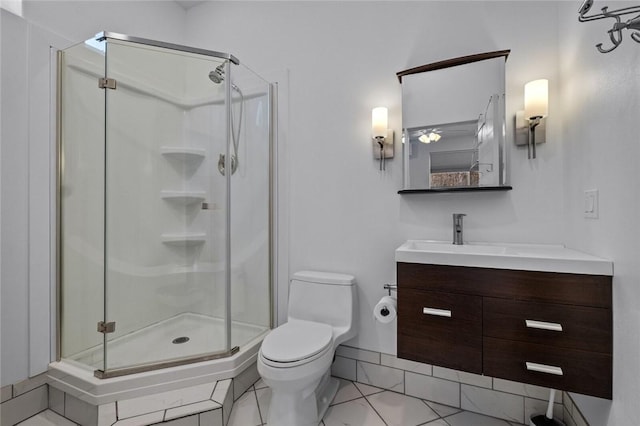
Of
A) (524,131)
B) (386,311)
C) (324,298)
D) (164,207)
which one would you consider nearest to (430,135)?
(524,131)

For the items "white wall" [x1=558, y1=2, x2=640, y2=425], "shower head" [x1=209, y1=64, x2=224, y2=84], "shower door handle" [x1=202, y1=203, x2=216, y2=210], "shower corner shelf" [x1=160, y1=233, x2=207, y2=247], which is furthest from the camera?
"shower corner shelf" [x1=160, y1=233, x2=207, y2=247]

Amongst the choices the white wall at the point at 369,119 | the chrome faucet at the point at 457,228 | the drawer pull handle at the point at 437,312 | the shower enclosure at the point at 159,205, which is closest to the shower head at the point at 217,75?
the shower enclosure at the point at 159,205

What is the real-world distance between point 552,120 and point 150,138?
2.37m

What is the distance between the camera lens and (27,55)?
1.60 m

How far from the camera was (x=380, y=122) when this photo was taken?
1.81m

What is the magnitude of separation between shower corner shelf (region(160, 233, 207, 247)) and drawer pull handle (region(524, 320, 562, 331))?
193 cm

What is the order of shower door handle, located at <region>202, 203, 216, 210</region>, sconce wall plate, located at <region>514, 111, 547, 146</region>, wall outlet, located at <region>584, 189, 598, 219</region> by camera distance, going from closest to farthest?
wall outlet, located at <region>584, 189, 598, 219</region>
sconce wall plate, located at <region>514, 111, 547, 146</region>
shower door handle, located at <region>202, 203, 216, 210</region>

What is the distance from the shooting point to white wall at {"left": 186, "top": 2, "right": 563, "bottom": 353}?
5.22 ft

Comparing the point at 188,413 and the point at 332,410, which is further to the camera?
the point at 332,410

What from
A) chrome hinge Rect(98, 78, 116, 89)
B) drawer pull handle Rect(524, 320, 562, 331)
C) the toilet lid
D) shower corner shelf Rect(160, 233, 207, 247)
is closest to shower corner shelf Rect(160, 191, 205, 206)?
shower corner shelf Rect(160, 233, 207, 247)

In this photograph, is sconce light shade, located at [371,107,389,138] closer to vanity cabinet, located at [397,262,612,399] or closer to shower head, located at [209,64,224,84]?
vanity cabinet, located at [397,262,612,399]

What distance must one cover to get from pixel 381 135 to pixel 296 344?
4.09ft

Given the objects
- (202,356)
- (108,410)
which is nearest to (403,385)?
(202,356)

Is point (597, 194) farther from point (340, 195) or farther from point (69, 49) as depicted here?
point (69, 49)
